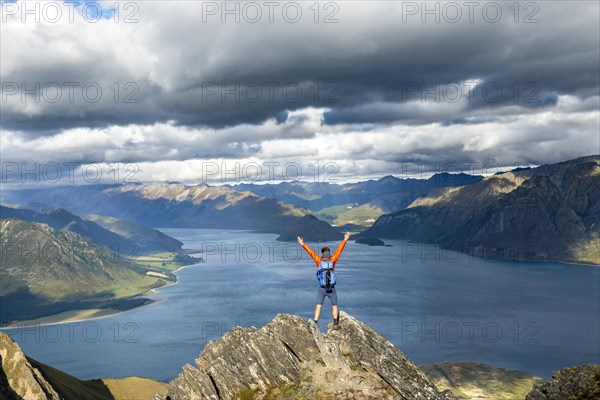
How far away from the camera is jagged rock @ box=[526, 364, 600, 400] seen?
32.0m

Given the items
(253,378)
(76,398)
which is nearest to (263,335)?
(253,378)

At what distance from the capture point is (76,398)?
15138cm

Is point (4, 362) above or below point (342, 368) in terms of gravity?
below

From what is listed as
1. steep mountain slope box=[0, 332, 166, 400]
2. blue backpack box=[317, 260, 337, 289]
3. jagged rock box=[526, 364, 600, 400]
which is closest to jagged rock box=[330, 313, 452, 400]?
blue backpack box=[317, 260, 337, 289]

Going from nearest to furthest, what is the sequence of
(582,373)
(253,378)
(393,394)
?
(582,373)
(393,394)
(253,378)

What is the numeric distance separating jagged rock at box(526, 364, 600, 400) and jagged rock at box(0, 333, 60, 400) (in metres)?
146

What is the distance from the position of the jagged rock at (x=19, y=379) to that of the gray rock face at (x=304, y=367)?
113m

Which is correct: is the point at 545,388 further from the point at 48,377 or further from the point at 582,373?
the point at 48,377

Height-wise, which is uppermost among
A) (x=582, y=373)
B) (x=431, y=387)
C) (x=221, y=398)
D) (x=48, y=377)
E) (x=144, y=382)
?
(x=582, y=373)

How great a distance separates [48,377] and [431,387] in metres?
154

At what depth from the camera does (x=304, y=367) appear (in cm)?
4659

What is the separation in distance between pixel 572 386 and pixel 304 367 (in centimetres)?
Answer: 2354

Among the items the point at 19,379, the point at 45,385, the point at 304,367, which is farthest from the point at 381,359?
the point at 19,379

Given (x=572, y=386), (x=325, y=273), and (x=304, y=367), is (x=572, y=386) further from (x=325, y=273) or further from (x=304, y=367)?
(x=304, y=367)
